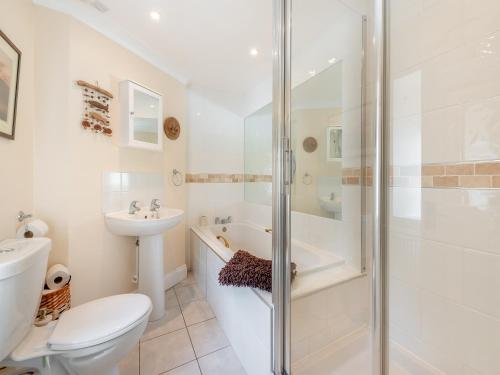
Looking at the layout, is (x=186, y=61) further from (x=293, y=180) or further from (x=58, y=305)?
(x=58, y=305)

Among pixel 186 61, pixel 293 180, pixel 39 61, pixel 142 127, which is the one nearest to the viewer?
pixel 293 180

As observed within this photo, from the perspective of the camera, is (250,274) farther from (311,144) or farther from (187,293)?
(187,293)

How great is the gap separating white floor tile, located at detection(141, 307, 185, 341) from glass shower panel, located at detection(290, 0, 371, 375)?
95 centimetres

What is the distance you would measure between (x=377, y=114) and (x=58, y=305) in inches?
79.1

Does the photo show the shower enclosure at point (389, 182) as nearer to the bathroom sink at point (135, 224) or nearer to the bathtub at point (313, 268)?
the bathtub at point (313, 268)

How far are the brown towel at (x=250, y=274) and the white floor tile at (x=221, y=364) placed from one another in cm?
47

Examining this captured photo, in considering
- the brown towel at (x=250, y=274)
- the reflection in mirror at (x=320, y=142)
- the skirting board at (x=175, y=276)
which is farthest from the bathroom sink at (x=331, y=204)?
the skirting board at (x=175, y=276)

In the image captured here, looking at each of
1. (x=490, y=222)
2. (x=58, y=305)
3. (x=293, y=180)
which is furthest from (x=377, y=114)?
(x=58, y=305)

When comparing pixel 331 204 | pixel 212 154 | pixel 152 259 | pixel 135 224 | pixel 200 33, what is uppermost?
pixel 200 33

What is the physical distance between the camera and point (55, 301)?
1.26 meters

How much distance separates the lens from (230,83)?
237cm

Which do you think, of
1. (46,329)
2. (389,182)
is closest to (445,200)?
(389,182)

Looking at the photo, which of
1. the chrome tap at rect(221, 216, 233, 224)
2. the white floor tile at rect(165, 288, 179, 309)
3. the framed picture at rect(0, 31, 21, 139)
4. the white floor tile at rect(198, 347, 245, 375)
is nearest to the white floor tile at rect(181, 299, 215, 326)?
the white floor tile at rect(165, 288, 179, 309)

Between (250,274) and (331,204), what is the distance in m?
0.74
